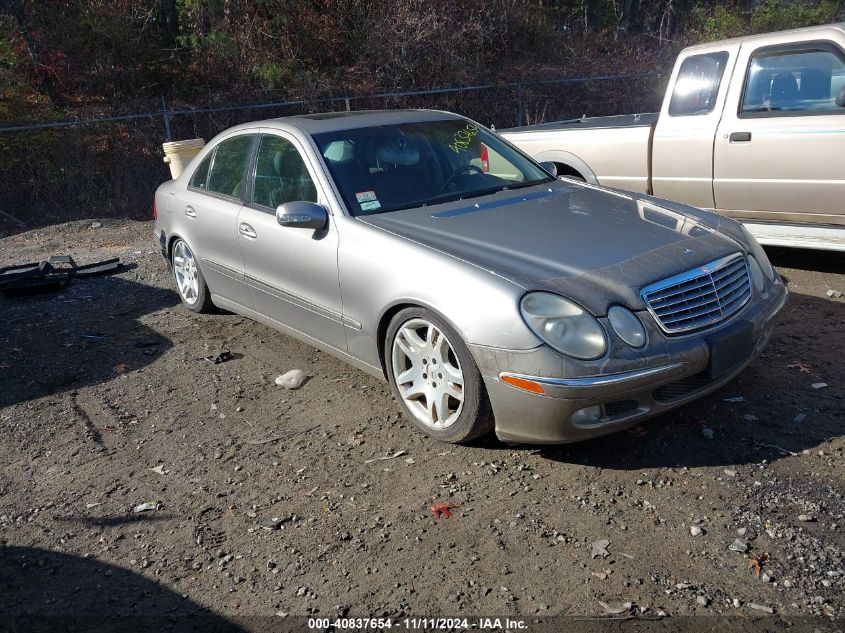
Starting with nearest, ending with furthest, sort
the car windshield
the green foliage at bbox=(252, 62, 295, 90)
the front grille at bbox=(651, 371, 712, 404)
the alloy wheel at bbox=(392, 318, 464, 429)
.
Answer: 1. the front grille at bbox=(651, 371, 712, 404)
2. the alloy wheel at bbox=(392, 318, 464, 429)
3. the car windshield
4. the green foliage at bbox=(252, 62, 295, 90)

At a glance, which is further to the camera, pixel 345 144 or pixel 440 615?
pixel 345 144

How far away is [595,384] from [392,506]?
1075 millimetres

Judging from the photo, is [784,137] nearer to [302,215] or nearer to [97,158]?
[302,215]

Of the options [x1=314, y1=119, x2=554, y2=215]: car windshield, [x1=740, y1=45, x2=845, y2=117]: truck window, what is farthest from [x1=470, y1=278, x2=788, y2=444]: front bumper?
[x1=740, y1=45, x2=845, y2=117]: truck window

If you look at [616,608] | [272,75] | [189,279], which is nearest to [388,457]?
[616,608]

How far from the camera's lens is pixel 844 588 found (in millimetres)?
2938

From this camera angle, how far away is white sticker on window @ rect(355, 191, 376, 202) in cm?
483

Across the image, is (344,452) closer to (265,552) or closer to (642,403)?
(265,552)

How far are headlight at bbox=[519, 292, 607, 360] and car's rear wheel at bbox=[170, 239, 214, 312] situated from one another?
11.4 feet

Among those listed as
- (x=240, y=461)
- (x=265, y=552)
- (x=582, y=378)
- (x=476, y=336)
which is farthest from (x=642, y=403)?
(x=240, y=461)

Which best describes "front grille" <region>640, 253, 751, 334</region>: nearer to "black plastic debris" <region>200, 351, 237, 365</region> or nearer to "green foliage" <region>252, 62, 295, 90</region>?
"black plastic debris" <region>200, 351, 237, 365</region>

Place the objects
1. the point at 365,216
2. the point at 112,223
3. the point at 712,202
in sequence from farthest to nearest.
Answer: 1. the point at 112,223
2. the point at 712,202
3. the point at 365,216

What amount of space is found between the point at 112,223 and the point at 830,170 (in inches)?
389

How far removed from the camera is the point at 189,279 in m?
6.68
